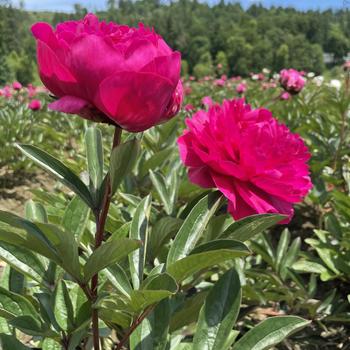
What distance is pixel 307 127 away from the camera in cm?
278

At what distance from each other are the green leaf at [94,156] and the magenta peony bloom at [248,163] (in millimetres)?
139

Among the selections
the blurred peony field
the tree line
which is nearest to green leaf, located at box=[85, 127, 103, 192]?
the blurred peony field

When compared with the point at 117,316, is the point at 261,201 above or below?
above

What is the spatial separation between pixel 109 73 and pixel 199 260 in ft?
0.85

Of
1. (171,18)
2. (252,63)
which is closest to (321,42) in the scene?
(252,63)

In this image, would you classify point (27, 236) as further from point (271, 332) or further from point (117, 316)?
point (271, 332)

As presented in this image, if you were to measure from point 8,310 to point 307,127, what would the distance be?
233cm

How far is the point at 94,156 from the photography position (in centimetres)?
75

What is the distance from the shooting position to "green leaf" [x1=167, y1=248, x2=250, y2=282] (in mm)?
582

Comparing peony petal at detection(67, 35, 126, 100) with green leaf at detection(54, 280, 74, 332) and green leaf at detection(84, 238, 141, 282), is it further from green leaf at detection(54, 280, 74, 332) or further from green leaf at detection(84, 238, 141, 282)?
green leaf at detection(54, 280, 74, 332)

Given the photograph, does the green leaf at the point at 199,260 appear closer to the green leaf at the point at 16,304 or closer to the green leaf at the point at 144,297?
the green leaf at the point at 144,297

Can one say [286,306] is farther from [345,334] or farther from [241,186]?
[241,186]

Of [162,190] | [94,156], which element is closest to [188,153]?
[94,156]

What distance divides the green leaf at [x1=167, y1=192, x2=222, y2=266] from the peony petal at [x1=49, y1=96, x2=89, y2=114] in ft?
0.85
